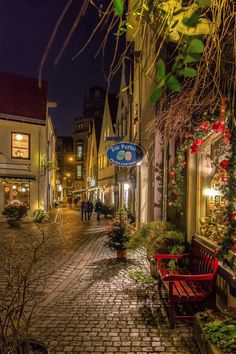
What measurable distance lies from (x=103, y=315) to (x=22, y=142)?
66.4 feet

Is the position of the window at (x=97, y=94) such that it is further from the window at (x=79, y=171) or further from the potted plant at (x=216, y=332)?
the potted plant at (x=216, y=332)

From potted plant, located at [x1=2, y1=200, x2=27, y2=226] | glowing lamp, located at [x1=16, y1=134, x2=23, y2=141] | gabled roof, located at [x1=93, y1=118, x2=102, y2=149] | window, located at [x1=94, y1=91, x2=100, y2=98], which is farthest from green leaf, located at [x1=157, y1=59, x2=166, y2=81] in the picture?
window, located at [x1=94, y1=91, x2=100, y2=98]

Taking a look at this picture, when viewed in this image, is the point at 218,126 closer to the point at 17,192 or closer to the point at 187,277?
the point at 187,277

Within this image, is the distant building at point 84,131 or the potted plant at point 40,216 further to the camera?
the distant building at point 84,131

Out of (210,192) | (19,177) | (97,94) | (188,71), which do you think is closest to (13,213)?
(19,177)

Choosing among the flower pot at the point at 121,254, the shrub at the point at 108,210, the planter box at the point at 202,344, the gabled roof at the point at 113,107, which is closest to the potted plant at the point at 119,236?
the flower pot at the point at 121,254

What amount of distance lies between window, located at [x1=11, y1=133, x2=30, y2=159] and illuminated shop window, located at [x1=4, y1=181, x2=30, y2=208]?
1.93m

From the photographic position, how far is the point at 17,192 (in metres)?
24.1

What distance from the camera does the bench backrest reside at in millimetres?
5668

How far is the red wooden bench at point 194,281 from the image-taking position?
5203 mm

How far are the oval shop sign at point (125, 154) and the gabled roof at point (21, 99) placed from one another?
12.6 metres

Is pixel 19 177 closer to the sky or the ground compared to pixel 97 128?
closer to the ground

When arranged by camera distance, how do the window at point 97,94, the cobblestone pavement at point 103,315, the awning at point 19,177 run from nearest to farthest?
the cobblestone pavement at point 103,315 < the awning at point 19,177 < the window at point 97,94

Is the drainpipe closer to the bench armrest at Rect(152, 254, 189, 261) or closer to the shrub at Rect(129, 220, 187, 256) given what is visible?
the shrub at Rect(129, 220, 187, 256)
